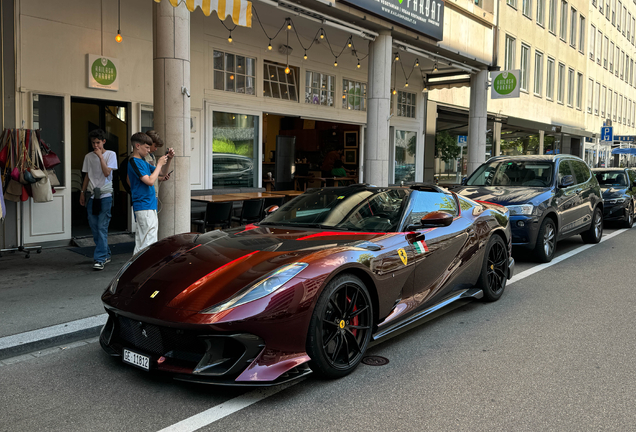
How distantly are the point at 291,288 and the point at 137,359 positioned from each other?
45.2 inches

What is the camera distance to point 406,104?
19281 mm

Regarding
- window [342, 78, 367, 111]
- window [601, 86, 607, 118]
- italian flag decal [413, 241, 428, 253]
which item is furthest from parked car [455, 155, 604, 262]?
window [601, 86, 607, 118]

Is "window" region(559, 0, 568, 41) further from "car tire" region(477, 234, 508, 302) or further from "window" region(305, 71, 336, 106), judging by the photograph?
"car tire" region(477, 234, 508, 302)

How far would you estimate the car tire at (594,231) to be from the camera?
11.0 metres

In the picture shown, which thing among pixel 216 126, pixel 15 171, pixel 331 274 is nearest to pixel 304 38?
pixel 216 126

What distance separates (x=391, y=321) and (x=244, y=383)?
1503 mm

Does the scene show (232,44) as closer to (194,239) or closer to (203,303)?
(194,239)

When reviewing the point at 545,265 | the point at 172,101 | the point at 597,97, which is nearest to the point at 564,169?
the point at 545,265

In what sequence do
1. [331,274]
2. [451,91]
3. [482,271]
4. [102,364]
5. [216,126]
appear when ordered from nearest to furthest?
[331,274], [102,364], [482,271], [216,126], [451,91]

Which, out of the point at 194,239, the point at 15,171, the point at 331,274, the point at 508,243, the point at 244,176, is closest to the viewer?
the point at 331,274

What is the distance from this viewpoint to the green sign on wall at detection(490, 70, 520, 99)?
1722 centimetres

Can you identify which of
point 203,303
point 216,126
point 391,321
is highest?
point 216,126

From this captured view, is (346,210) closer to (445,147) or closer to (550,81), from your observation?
(445,147)

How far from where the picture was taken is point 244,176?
13.5m
